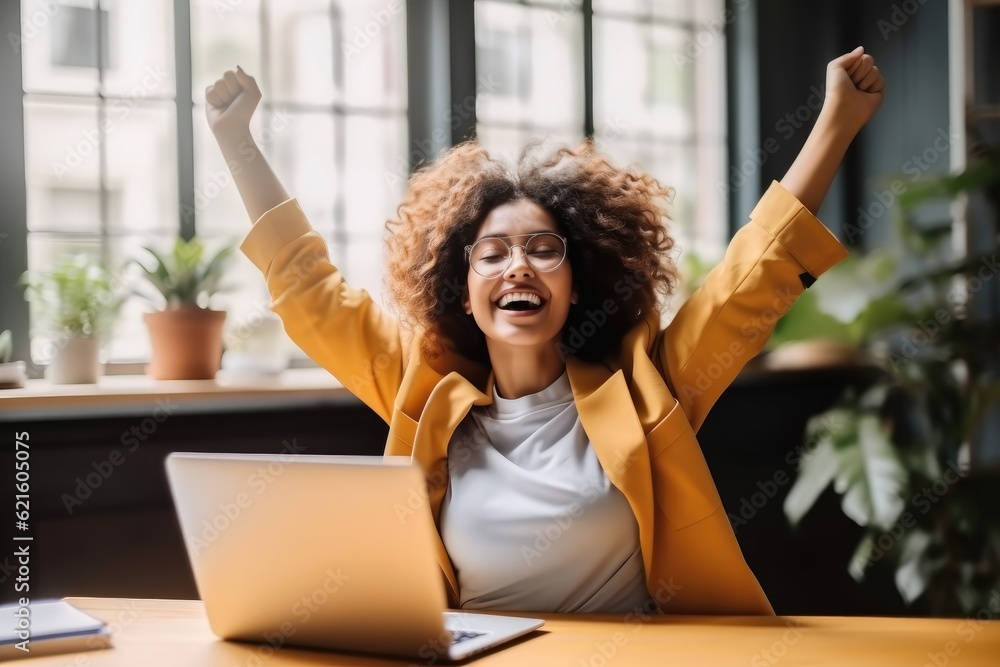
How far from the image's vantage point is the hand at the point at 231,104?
6.09 feet

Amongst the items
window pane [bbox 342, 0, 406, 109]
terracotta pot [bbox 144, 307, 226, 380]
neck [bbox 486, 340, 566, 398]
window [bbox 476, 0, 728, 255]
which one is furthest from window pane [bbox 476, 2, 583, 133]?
neck [bbox 486, 340, 566, 398]

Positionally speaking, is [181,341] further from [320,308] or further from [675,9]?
[675,9]

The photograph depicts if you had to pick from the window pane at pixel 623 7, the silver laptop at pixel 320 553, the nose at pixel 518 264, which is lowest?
the silver laptop at pixel 320 553

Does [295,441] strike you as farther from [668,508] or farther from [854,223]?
[854,223]

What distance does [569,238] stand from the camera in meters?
1.88

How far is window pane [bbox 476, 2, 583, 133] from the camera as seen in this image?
10.6 feet

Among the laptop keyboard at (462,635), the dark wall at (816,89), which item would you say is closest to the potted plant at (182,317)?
the laptop keyboard at (462,635)

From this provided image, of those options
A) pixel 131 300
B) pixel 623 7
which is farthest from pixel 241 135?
pixel 623 7

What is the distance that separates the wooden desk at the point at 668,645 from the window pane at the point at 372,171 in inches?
69.7

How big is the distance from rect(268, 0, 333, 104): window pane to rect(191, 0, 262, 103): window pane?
48 millimetres

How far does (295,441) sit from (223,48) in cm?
117

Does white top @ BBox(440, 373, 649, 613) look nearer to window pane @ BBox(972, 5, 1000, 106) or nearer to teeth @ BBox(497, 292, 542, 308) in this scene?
teeth @ BBox(497, 292, 542, 308)

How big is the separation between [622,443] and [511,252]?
0.42 metres

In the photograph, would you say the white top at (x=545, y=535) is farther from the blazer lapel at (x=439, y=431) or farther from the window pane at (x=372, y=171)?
the window pane at (x=372, y=171)
